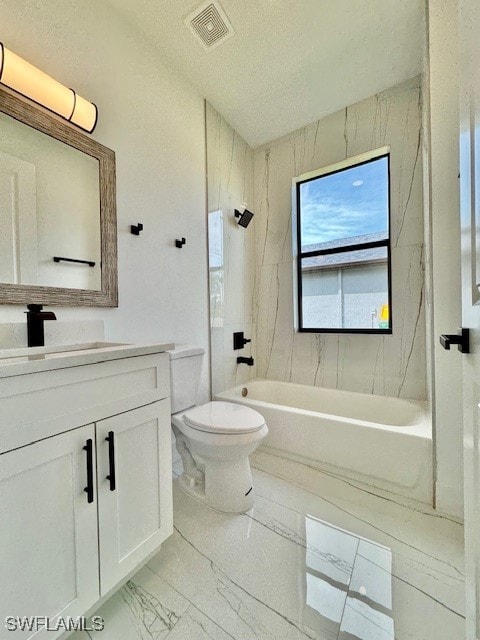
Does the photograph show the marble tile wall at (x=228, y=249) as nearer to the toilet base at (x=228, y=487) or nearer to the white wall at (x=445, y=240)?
the toilet base at (x=228, y=487)

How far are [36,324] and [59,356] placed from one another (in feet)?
1.43

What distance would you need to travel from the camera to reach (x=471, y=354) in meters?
0.61

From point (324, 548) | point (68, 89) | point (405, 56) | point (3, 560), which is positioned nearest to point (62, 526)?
point (3, 560)

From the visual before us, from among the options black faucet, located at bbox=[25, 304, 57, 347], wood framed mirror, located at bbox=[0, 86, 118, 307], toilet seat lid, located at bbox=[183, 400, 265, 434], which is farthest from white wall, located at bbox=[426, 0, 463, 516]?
black faucet, located at bbox=[25, 304, 57, 347]

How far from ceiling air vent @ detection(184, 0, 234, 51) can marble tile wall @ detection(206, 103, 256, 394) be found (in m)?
0.50

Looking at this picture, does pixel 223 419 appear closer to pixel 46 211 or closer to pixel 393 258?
pixel 46 211

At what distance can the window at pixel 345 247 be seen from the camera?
7.14 feet

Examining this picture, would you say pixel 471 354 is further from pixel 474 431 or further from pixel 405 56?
pixel 405 56

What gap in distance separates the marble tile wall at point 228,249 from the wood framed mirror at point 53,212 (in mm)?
887

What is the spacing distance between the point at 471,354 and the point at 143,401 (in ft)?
3.26

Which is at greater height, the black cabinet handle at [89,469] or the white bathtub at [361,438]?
the black cabinet handle at [89,469]

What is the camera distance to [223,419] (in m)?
1.46

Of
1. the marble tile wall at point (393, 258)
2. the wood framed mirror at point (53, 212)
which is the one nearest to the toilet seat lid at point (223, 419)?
the wood framed mirror at point (53, 212)

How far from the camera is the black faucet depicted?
3.58ft
